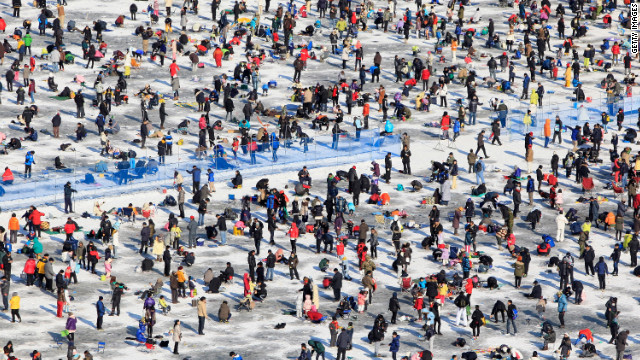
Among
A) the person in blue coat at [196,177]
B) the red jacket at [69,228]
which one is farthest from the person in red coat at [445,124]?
the red jacket at [69,228]

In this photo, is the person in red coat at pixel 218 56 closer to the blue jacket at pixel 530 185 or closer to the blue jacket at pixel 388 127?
the blue jacket at pixel 388 127

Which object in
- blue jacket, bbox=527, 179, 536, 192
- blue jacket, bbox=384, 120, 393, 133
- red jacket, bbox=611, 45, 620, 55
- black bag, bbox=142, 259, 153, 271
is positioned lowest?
black bag, bbox=142, 259, 153, 271

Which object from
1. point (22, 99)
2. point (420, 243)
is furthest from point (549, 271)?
point (22, 99)

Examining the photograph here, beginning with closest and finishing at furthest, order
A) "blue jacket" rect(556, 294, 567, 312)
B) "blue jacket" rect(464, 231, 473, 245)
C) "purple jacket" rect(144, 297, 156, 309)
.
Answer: "purple jacket" rect(144, 297, 156, 309) < "blue jacket" rect(556, 294, 567, 312) < "blue jacket" rect(464, 231, 473, 245)

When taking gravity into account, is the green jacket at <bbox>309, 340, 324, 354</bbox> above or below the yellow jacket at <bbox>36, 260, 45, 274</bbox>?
below

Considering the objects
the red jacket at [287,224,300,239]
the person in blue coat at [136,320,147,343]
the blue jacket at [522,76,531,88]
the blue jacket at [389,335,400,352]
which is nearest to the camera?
the blue jacket at [389,335,400,352]

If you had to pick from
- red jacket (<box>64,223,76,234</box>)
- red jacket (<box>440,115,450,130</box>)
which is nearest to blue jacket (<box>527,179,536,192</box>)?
red jacket (<box>440,115,450,130</box>)

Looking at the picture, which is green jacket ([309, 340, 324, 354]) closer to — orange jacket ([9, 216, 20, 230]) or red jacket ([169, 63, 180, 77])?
orange jacket ([9, 216, 20, 230])

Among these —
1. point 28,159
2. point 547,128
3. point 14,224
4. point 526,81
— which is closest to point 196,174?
point 28,159

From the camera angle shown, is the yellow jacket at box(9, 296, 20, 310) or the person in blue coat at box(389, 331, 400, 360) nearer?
the person in blue coat at box(389, 331, 400, 360)

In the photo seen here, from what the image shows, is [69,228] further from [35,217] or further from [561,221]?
[561,221]

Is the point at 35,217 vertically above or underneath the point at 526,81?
underneath

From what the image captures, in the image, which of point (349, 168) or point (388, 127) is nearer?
point (349, 168)

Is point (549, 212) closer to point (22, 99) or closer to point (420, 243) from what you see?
point (420, 243)
